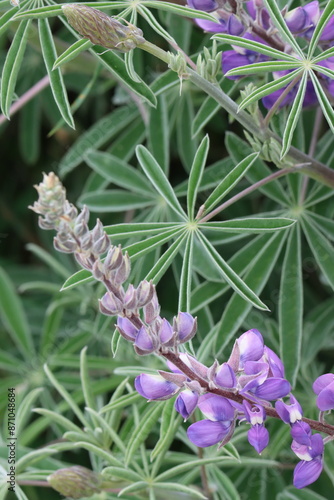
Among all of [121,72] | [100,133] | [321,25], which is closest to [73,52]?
[121,72]

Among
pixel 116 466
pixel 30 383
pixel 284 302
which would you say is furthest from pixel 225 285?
pixel 30 383

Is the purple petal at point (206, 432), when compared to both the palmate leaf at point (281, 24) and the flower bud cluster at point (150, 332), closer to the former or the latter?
the flower bud cluster at point (150, 332)

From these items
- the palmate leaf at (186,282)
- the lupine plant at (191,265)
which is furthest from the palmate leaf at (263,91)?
the palmate leaf at (186,282)

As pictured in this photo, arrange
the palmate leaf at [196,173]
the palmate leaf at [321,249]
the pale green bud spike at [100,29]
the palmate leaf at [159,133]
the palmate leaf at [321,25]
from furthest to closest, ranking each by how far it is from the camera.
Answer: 1. the palmate leaf at [159,133]
2. the palmate leaf at [321,249]
3. the palmate leaf at [196,173]
4. the palmate leaf at [321,25]
5. the pale green bud spike at [100,29]

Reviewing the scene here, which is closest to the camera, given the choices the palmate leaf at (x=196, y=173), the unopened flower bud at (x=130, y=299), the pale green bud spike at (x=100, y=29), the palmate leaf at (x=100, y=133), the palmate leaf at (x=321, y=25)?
the unopened flower bud at (x=130, y=299)

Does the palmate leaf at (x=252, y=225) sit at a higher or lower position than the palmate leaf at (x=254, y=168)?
lower

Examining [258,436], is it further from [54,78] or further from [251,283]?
[54,78]
